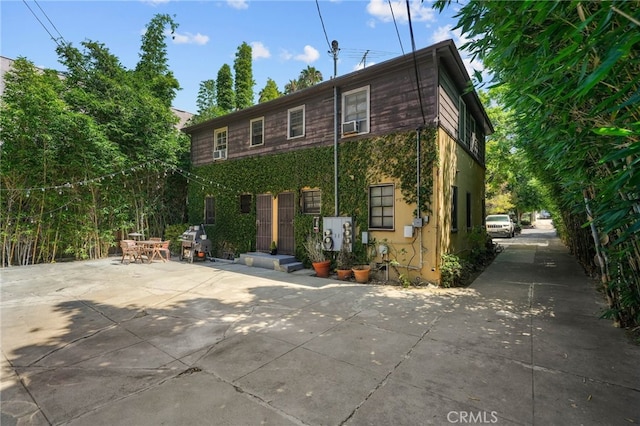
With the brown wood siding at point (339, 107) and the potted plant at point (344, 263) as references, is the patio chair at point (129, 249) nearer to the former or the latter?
the brown wood siding at point (339, 107)

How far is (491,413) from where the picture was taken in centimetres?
224

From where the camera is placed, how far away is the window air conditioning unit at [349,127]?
7.90 metres

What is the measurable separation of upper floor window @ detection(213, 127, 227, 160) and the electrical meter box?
19.0 ft

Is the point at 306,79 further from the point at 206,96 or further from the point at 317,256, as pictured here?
the point at 317,256

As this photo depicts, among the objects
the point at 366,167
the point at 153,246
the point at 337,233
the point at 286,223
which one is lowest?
the point at 153,246

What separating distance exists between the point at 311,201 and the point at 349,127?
2.52m

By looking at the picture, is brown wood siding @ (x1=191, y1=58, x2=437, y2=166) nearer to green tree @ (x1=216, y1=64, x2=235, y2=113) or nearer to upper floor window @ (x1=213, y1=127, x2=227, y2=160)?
upper floor window @ (x1=213, y1=127, x2=227, y2=160)

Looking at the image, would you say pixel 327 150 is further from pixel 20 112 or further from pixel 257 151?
pixel 20 112

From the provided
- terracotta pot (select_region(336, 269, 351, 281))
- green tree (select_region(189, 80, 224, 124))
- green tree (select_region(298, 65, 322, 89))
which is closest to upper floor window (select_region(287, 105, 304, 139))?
terracotta pot (select_region(336, 269, 351, 281))

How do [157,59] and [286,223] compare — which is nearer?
[286,223]

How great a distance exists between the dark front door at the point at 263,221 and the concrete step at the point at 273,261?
46cm

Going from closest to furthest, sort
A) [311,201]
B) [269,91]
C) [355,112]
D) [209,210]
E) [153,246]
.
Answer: [355,112] → [311,201] → [153,246] → [209,210] → [269,91]

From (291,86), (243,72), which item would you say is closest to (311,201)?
(243,72)

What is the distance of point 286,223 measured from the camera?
9.51 meters
